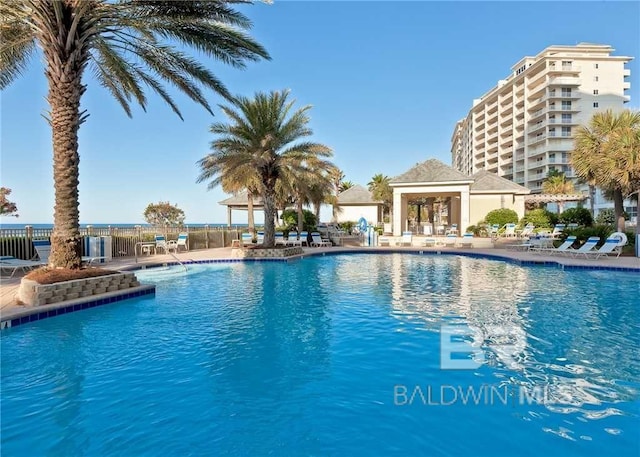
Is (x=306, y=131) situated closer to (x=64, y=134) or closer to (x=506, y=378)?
(x=64, y=134)

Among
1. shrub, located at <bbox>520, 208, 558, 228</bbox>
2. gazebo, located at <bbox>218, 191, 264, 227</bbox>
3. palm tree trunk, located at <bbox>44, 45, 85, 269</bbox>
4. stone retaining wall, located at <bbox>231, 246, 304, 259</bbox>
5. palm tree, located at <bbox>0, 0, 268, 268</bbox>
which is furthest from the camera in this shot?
gazebo, located at <bbox>218, 191, 264, 227</bbox>

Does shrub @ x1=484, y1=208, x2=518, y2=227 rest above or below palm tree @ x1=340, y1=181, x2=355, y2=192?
below

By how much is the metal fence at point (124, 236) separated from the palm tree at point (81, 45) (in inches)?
225

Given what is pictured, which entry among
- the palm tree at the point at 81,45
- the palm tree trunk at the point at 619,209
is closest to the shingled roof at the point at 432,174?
the palm tree trunk at the point at 619,209

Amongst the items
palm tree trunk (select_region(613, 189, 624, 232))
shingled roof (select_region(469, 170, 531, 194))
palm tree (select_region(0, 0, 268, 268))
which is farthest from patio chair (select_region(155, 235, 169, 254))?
shingled roof (select_region(469, 170, 531, 194))

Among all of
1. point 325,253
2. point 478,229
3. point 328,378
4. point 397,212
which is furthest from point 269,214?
point 478,229

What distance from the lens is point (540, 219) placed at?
85.8ft

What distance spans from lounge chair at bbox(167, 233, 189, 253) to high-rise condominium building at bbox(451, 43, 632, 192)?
60.0 meters

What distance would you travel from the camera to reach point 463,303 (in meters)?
8.48

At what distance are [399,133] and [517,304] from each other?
104 ft

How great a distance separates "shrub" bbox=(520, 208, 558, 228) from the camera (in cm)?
2587

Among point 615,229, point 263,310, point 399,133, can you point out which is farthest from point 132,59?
point 399,133

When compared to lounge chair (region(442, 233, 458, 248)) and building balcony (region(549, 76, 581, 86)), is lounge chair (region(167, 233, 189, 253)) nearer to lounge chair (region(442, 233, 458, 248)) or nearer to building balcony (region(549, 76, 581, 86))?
lounge chair (region(442, 233, 458, 248))

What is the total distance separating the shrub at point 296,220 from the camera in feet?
95.3
